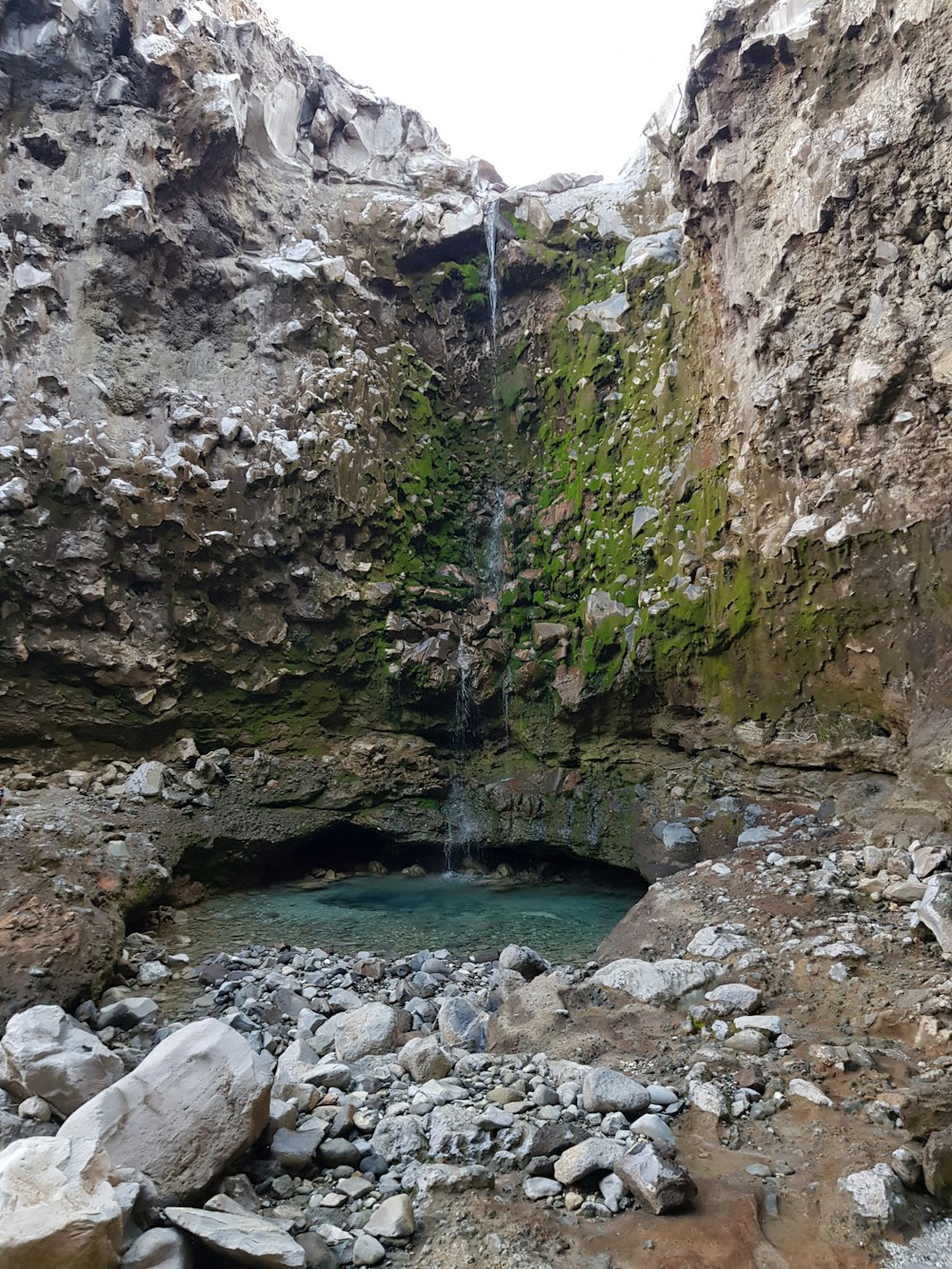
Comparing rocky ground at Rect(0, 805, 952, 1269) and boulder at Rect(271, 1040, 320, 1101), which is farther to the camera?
boulder at Rect(271, 1040, 320, 1101)

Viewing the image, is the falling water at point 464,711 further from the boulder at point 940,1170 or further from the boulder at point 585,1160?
the boulder at point 940,1170

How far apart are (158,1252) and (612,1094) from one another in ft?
6.28

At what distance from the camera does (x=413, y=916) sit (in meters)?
8.56

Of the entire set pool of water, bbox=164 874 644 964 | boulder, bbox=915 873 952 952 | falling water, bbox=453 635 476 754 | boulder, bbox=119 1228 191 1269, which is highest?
falling water, bbox=453 635 476 754

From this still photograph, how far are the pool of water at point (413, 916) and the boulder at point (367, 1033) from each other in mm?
2437

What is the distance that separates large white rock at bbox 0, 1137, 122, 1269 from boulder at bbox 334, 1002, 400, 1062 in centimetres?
227

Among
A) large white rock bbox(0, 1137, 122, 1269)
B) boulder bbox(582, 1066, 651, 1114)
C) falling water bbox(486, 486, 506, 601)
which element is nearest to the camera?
large white rock bbox(0, 1137, 122, 1269)

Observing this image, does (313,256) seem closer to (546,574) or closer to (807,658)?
(546,574)

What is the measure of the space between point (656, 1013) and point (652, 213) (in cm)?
1328

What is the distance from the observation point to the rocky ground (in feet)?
7.86

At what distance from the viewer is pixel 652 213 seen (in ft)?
43.4

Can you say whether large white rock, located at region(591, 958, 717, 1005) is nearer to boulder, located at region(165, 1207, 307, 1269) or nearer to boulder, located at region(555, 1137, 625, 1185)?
boulder, located at region(555, 1137, 625, 1185)

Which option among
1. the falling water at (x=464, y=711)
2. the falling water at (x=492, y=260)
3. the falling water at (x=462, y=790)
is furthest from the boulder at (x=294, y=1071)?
the falling water at (x=492, y=260)

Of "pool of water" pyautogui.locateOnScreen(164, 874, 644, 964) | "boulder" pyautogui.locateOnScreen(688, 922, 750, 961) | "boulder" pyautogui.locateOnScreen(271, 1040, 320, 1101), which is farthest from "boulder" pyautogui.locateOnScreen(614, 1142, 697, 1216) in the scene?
"pool of water" pyautogui.locateOnScreen(164, 874, 644, 964)
